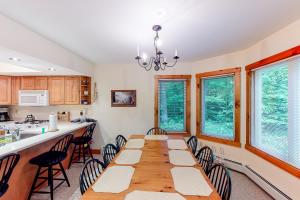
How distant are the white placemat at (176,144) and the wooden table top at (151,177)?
0.94 feet

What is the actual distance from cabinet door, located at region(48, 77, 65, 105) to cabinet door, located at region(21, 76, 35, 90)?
1.46 feet

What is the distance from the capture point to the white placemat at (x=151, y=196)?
1.34m

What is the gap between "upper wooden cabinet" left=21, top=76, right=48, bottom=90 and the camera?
175 inches

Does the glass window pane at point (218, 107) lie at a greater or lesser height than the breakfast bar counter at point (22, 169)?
greater

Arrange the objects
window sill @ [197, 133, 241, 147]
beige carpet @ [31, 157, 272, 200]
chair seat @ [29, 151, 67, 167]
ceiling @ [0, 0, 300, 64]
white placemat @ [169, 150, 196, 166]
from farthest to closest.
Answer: window sill @ [197, 133, 241, 147]
beige carpet @ [31, 157, 272, 200]
chair seat @ [29, 151, 67, 167]
white placemat @ [169, 150, 196, 166]
ceiling @ [0, 0, 300, 64]

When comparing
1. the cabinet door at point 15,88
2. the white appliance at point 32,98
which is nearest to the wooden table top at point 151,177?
the white appliance at point 32,98

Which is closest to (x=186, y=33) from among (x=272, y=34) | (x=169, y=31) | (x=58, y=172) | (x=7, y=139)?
(x=169, y=31)

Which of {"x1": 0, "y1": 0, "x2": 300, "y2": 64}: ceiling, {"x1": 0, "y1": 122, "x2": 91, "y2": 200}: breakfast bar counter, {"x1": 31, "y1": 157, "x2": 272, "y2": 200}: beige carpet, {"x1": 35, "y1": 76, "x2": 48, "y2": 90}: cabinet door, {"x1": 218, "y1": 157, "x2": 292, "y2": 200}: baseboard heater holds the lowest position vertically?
{"x1": 31, "y1": 157, "x2": 272, "y2": 200}: beige carpet

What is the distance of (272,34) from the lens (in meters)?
2.59

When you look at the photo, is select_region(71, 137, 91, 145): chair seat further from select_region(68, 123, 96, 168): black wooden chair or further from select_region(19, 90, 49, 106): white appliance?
select_region(19, 90, 49, 106): white appliance

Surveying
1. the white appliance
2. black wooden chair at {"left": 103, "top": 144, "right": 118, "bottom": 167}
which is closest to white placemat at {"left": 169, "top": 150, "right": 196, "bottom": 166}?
black wooden chair at {"left": 103, "top": 144, "right": 118, "bottom": 167}

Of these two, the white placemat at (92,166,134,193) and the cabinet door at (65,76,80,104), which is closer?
the white placemat at (92,166,134,193)

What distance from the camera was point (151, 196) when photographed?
1367 mm

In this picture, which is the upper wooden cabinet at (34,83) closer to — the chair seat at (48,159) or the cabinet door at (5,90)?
the cabinet door at (5,90)
